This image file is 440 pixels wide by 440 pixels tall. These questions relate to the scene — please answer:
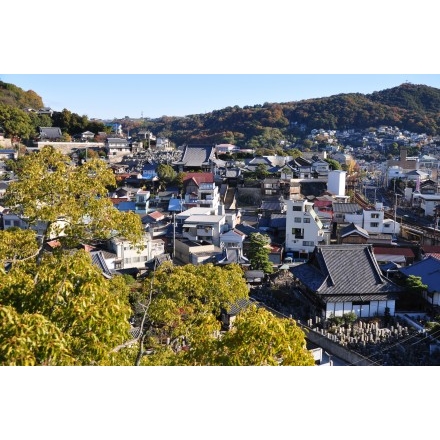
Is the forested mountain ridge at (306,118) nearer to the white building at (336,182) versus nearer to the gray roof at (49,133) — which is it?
the gray roof at (49,133)

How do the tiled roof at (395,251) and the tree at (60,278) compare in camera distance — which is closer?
the tree at (60,278)

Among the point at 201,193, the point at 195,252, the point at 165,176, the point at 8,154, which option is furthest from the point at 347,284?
the point at 8,154

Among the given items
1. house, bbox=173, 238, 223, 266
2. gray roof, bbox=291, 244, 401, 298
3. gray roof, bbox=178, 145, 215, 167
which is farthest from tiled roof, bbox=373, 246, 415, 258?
gray roof, bbox=178, 145, 215, 167

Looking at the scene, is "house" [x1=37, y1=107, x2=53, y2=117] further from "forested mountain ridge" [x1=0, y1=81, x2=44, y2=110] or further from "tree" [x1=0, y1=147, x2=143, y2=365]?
"tree" [x1=0, y1=147, x2=143, y2=365]

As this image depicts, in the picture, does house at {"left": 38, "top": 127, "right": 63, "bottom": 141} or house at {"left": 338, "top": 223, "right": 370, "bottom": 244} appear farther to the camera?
house at {"left": 38, "top": 127, "right": 63, "bottom": 141}

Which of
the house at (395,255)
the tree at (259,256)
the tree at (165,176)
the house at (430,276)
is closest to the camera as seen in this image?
the house at (430,276)

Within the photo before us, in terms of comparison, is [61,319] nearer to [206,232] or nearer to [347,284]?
[347,284]

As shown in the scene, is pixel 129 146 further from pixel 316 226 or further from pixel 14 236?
pixel 14 236

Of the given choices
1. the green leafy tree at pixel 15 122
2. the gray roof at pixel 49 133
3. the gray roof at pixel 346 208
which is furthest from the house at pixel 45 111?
the gray roof at pixel 346 208
